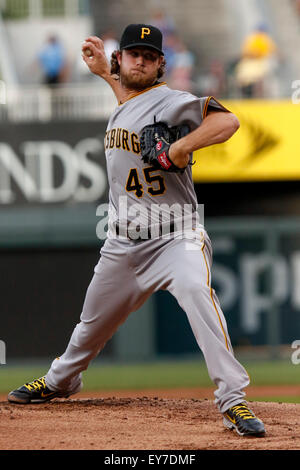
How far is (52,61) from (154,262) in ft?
28.1

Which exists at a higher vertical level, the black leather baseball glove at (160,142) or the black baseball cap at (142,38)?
the black baseball cap at (142,38)

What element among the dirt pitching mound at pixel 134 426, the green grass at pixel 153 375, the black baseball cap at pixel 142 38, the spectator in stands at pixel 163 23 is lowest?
the green grass at pixel 153 375

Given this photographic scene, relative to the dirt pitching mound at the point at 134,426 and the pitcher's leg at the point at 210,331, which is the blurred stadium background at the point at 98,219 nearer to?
the dirt pitching mound at the point at 134,426

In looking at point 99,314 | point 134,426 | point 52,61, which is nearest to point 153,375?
point 52,61

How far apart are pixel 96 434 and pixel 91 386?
483 centimetres

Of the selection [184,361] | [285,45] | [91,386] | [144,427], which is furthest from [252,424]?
[285,45]

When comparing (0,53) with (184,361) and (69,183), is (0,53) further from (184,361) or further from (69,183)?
(184,361)

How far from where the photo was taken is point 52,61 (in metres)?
12.5

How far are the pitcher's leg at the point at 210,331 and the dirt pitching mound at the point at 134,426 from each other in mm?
222

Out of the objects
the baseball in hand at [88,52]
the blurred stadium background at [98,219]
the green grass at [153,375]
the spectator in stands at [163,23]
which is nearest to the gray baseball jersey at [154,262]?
the baseball in hand at [88,52]

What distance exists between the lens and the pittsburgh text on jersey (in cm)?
444

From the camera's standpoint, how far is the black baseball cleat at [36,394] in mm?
5016

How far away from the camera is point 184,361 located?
1180 centimetres

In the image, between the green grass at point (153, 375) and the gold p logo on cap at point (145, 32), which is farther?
the green grass at point (153, 375)
